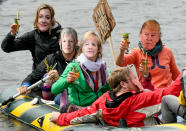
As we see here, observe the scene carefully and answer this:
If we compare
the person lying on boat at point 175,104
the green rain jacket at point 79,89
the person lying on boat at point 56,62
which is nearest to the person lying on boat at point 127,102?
the person lying on boat at point 175,104

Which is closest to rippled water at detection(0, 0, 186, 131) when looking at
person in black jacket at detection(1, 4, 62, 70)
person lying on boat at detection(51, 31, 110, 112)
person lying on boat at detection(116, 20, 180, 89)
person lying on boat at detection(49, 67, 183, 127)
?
person in black jacket at detection(1, 4, 62, 70)

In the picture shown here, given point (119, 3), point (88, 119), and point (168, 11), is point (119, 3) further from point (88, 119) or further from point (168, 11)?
point (88, 119)

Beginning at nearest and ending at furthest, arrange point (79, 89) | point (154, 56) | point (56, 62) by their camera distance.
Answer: point (79, 89) → point (154, 56) → point (56, 62)

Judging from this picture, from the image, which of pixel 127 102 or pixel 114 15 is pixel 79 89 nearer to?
pixel 127 102

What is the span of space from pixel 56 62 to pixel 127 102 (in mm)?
2009

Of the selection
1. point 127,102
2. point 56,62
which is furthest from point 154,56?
point 127,102

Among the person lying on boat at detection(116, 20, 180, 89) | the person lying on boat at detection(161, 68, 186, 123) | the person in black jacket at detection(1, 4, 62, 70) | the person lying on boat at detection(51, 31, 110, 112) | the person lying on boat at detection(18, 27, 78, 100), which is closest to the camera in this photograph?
the person lying on boat at detection(161, 68, 186, 123)

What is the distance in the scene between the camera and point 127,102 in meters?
6.71

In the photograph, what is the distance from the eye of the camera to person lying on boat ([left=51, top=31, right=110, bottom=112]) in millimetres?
7582

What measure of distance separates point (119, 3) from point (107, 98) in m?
17.0

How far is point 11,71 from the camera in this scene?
1427 centimetres

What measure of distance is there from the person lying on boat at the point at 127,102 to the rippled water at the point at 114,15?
6192 mm

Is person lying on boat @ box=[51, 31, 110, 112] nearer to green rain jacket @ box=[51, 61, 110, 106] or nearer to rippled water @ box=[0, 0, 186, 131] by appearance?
green rain jacket @ box=[51, 61, 110, 106]

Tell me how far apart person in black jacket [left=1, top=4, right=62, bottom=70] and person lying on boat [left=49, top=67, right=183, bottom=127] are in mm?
2266
